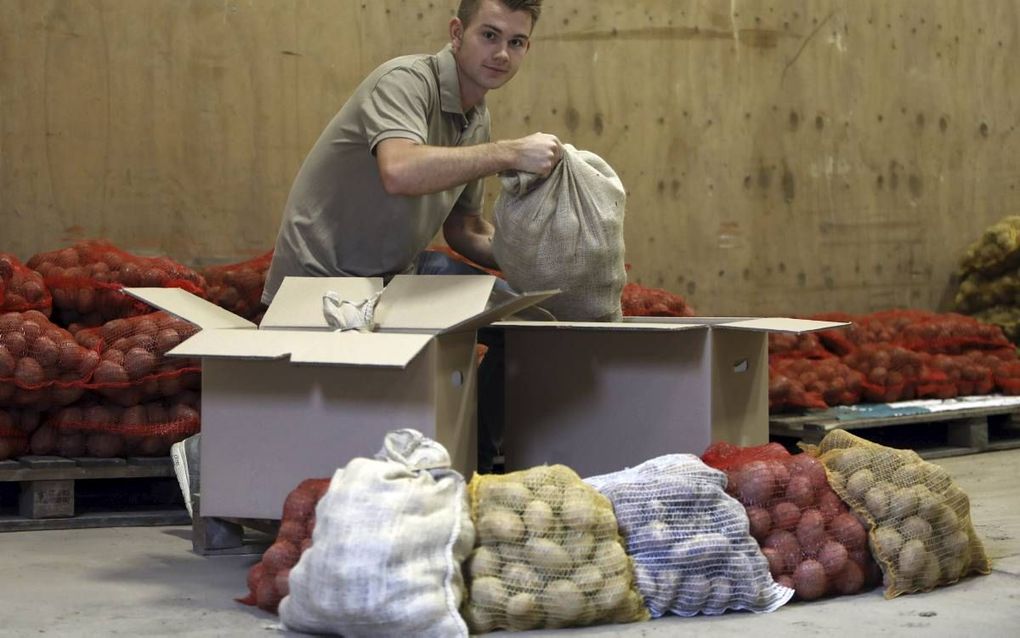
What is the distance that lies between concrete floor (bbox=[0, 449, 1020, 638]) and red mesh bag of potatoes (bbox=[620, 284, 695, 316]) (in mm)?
1645

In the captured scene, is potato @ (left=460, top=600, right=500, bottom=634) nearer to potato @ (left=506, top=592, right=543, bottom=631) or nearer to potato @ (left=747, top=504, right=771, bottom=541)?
potato @ (left=506, top=592, right=543, bottom=631)

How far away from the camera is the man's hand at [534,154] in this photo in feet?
11.9

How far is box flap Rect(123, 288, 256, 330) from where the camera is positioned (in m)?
3.48

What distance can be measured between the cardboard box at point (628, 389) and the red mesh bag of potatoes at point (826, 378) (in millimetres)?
1713

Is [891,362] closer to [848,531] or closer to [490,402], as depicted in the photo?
[490,402]

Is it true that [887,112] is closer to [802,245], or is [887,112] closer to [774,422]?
[802,245]

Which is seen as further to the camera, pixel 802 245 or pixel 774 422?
pixel 802 245

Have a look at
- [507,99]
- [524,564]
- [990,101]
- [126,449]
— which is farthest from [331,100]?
[990,101]

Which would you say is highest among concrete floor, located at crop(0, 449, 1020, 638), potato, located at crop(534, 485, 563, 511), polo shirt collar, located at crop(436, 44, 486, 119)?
polo shirt collar, located at crop(436, 44, 486, 119)

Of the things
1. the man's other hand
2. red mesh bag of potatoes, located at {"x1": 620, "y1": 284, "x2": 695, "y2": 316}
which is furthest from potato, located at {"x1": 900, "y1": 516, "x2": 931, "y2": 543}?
red mesh bag of potatoes, located at {"x1": 620, "y1": 284, "x2": 695, "y2": 316}

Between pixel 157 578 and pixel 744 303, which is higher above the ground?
pixel 744 303

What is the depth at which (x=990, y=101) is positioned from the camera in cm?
747

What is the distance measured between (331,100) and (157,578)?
8.92ft

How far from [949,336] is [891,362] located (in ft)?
1.90
